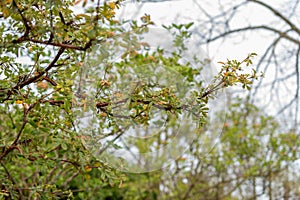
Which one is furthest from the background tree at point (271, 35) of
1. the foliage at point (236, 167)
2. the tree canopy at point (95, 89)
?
the tree canopy at point (95, 89)

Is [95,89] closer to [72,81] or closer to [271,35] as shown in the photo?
[72,81]

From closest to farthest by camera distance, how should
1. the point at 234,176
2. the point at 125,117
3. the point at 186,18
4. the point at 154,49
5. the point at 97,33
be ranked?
1. the point at 97,33
2. the point at 125,117
3. the point at 154,49
4. the point at 186,18
5. the point at 234,176

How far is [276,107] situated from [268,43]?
541mm

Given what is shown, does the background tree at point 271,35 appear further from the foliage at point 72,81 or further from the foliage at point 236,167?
the foliage at point 72,81

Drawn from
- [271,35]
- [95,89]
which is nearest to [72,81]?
[95,89]

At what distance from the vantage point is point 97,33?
0.99 metres

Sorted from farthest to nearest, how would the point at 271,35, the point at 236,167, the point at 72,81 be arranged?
1. the point at 236,167
2. the point at 271,35
3. the point at 72,81

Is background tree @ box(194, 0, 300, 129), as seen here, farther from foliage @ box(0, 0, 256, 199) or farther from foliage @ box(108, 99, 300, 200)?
foliage @ box(0, 0, 256, 199)

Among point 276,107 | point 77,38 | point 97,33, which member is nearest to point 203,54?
point 77,38

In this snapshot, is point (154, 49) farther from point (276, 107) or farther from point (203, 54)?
point (276, 107)

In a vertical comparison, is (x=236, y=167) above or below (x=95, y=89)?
above

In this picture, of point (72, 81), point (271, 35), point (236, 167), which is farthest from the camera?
point (236, 167)

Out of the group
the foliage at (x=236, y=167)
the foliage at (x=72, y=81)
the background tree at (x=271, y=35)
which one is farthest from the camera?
the foliage at (x=236, y=167)

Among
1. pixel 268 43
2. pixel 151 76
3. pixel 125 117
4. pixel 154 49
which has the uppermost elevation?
pixel 268 43
